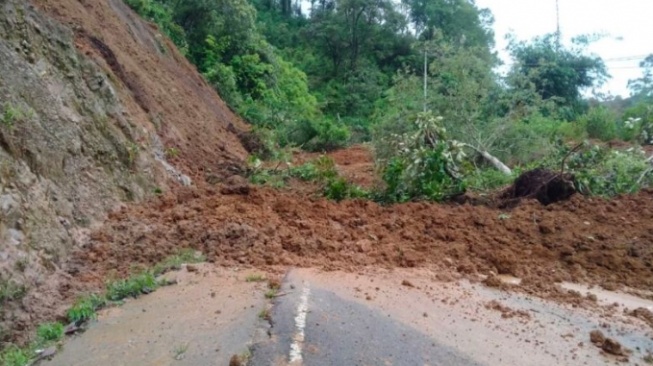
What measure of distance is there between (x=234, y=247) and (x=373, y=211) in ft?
8.85

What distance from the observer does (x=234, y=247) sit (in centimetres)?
620

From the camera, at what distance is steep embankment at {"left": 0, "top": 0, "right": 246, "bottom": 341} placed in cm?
505

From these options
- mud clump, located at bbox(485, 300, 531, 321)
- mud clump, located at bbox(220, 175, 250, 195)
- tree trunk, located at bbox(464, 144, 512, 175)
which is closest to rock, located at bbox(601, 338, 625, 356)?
mud clump, located at bbox(485, 300, 531, 321)

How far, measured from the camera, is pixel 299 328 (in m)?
4.12

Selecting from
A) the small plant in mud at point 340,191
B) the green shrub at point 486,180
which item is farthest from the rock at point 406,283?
the green shrub at point 486,180

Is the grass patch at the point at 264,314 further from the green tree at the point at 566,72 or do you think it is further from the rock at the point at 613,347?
the green tree at the point at 566,72

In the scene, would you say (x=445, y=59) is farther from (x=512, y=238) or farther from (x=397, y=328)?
(x=397, y=328)

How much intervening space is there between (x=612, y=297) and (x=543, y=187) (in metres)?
3.36

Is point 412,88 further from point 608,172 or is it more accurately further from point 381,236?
point 381,236

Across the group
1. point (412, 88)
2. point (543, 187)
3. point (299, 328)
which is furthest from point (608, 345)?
point (412, 88)

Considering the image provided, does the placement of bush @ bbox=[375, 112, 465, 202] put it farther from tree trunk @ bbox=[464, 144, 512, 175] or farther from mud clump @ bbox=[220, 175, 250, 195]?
mud clump @ bbox=[220, 175, 250, 195]

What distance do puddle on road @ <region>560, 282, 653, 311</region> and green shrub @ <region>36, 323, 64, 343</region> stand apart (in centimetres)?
464

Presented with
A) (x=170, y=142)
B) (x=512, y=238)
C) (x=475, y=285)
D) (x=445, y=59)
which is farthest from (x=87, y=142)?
(x=445, y=59)

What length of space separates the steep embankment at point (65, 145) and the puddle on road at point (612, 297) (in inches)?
192
